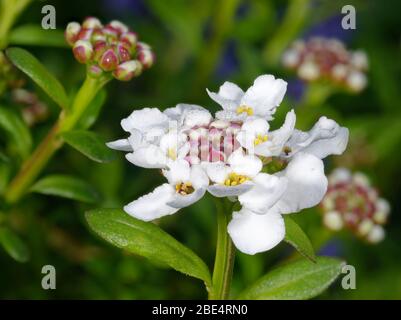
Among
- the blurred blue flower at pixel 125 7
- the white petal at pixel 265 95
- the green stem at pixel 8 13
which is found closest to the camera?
the white petal at pixel 265 95

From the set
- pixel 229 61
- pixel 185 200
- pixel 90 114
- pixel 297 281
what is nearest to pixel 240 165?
pixel 185 200

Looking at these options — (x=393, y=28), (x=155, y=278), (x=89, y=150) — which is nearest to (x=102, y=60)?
(x=89, y=150)

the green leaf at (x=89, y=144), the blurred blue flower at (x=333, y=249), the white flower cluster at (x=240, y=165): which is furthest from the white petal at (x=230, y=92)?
the blurred blue flower at (x=333, y=249)

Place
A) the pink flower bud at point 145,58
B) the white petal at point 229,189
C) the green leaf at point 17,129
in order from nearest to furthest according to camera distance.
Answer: the white petal at point 229,189 < the pink flower bud at point 145,58 < the green leaf at point 17,129

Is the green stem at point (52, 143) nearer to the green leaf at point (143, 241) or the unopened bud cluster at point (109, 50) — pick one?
the unopened bud cluster at point (109, 50)

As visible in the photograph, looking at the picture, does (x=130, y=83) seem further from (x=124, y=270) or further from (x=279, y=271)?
(x=279, y=271)

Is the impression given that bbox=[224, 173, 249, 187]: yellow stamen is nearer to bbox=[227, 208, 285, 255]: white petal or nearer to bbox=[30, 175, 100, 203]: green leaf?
bbox=[227, 208, 285, 255]: white petal

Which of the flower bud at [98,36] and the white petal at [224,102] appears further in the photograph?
the flower bud at [98,36]

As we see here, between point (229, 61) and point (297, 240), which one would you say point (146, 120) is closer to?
point (297, 240)
